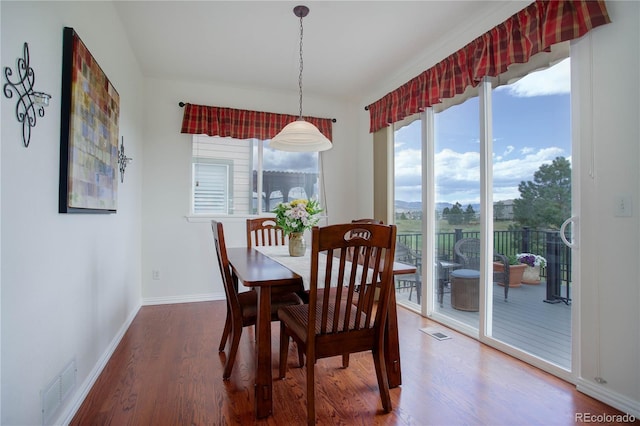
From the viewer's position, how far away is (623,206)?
1.72m

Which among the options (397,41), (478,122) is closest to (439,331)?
(478,122)

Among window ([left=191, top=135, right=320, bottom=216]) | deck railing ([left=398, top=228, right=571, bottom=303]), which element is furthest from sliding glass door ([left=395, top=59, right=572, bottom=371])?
window ([left=191, top=135, right=320, bottom=216])

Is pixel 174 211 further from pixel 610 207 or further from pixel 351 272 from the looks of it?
pixel 610 207

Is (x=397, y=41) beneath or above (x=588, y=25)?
above

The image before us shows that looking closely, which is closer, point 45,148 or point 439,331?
point 45,148

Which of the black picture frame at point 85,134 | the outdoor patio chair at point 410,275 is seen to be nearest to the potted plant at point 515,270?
the outdoor patio chair at point 410,275

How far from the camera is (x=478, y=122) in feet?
8.98

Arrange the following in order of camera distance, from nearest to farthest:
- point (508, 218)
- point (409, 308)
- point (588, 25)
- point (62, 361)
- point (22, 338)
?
point (22, 338) → point (62, 361) → point (588, 25) → point (508, 218) → point (409, 308)

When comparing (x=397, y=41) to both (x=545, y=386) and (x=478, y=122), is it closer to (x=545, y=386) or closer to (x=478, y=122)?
(x=478, y=122)

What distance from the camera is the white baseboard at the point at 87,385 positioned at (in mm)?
1604

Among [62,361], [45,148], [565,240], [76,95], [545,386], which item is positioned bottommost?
[545,386]

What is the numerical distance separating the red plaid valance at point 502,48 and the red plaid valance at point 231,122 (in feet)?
4.99

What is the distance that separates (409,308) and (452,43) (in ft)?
8.53

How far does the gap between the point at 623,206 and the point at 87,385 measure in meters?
3.10
